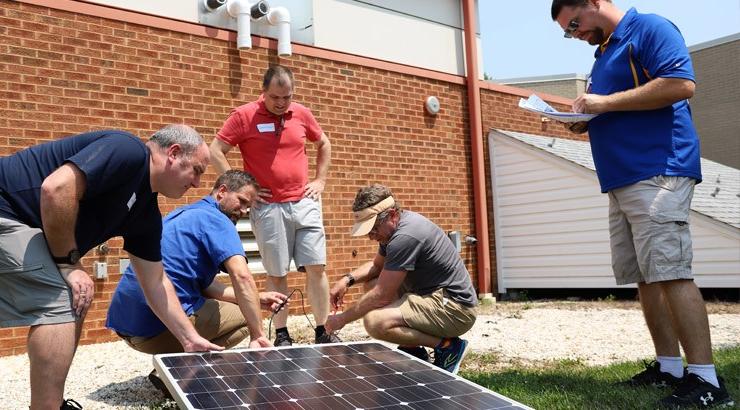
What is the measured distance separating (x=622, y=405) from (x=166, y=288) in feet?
7.53

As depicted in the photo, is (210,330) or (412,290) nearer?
(210,330)

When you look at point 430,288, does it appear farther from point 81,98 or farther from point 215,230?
point 81,98

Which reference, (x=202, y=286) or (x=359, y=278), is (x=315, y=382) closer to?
(x=202, y=286)

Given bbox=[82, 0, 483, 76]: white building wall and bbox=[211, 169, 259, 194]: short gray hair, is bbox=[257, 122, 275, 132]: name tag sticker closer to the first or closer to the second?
bbox=[211, 169, 259, 194]: short gray hair

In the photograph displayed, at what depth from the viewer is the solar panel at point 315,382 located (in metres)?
2.43

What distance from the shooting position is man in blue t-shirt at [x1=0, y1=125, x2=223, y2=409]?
103 inches

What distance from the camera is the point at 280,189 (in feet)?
17.7

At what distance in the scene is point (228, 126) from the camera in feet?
18.4

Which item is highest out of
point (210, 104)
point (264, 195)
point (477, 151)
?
point (210, 104)

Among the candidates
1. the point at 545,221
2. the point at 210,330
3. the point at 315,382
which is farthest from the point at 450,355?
the point at 545,221

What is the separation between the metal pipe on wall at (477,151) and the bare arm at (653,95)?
6.92 m

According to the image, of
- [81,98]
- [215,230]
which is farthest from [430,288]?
[81,98]

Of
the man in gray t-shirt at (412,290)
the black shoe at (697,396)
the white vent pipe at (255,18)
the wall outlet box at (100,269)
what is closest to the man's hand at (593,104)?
the man in gray t-shirt at (412,290)

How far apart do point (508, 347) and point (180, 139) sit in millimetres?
3918
